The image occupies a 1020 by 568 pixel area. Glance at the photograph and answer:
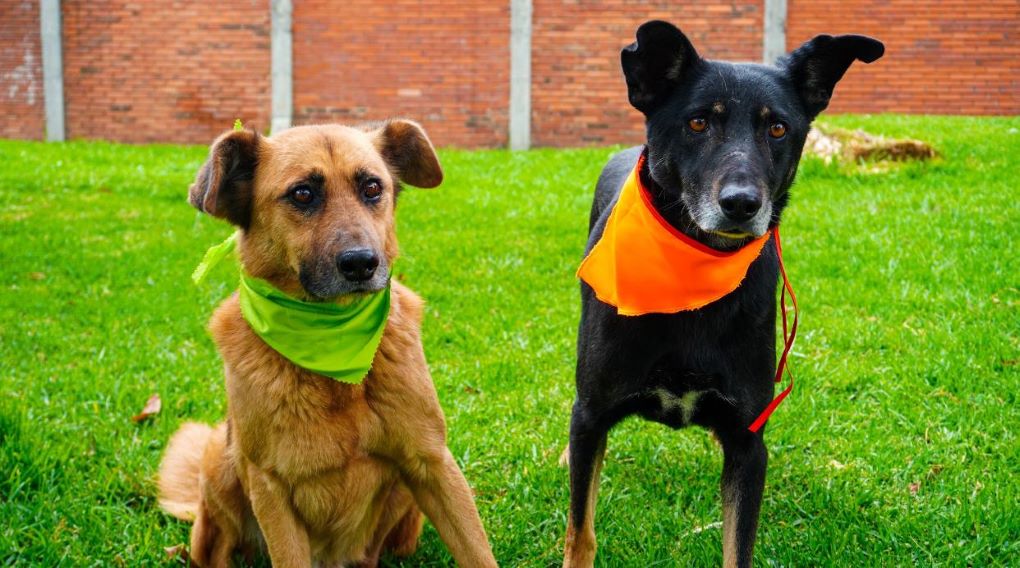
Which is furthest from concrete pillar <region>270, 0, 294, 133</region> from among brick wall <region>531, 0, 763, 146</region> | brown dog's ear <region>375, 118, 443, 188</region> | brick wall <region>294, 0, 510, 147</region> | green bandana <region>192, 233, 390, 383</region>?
green bandana <region>192, 233, 390, 383</region>

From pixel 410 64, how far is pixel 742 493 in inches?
533

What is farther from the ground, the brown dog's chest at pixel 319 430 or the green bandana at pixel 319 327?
the green bandana at pixel 319 327

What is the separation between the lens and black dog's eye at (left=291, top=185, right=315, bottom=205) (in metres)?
2.86

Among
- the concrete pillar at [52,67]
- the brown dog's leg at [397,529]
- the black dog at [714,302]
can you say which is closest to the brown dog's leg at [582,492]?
the black dog at [714,302]

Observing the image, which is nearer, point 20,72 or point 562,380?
point 562,380

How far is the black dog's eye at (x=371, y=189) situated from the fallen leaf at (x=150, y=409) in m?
2.18

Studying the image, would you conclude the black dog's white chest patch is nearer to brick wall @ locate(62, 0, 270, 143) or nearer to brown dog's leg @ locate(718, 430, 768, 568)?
brown dog's leg @ locate(718, 430, 768, 568)

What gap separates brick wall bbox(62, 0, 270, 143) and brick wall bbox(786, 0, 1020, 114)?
374 inches

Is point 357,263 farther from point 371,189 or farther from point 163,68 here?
point 163,68

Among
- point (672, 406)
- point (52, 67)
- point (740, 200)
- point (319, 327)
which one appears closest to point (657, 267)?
point (740, 200)

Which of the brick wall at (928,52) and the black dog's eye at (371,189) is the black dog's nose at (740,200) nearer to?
the black dog's eye at (371,189)

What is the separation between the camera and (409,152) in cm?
327

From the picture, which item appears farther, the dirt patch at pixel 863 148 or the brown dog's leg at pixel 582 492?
the dirt patch at pixel 863 148

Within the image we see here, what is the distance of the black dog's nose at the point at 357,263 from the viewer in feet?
8.83
